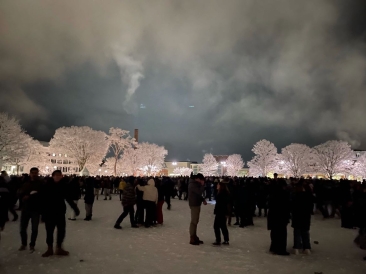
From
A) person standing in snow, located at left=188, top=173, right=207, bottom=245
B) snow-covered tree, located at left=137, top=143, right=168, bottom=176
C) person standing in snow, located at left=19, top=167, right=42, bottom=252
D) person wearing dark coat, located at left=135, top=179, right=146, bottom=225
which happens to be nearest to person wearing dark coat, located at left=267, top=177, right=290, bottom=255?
person standing in snow, located at left=188, top=173, right=207, bottom=245

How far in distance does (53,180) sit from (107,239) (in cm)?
349

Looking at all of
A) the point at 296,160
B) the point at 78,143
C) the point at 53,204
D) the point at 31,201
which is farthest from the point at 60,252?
the point at 296,160

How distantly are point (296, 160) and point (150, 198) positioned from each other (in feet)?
220

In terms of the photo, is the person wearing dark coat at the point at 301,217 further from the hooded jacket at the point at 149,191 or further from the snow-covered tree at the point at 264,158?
the snow-covered tree at the point at 264,158

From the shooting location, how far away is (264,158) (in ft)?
259

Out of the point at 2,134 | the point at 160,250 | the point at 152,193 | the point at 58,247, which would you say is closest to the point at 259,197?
the point at 152,193

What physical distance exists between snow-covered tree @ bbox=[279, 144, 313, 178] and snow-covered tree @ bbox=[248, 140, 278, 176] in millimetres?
3210

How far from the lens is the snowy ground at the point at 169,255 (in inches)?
267

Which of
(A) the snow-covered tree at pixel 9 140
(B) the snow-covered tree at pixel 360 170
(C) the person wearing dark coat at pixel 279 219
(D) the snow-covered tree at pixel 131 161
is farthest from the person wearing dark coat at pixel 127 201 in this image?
(B) the snow-covered tree at pixel 360 170

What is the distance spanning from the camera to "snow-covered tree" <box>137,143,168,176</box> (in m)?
77.3

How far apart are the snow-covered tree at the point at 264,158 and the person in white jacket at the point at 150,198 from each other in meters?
69.4

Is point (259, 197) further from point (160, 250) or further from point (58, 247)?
point (58, 247)

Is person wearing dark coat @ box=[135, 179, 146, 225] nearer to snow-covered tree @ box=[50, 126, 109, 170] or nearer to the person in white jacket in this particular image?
the person in white jacket

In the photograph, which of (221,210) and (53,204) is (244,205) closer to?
(221,210)
